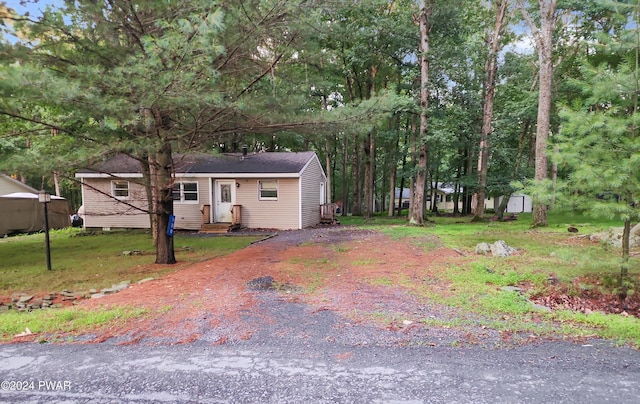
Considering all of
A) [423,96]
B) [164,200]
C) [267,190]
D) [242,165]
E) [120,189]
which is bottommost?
[164,200]

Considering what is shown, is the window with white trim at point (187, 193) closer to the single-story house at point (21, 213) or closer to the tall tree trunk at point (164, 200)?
the single-story house at point (21, 213)

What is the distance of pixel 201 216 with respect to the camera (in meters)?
14.9

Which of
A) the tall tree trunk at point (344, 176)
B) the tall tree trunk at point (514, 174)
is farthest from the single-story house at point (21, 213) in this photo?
the tall tree trunk at point (514, 174)

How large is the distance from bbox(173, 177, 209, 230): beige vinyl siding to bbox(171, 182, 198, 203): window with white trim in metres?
0.15

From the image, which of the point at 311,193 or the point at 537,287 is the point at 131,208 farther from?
the point at 537,287

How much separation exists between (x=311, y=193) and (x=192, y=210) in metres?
5.23

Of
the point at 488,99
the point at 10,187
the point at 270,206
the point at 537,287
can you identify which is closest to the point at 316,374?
the point at 537,287

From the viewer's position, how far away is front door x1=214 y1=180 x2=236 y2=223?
584 inches

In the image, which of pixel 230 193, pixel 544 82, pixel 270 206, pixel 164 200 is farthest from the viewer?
pixel 230 193

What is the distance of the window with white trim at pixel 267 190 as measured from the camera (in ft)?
47.9

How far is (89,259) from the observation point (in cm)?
912

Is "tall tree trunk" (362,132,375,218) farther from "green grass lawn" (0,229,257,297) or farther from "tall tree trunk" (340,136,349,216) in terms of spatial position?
"green grass lawn" (0,229,257,297)

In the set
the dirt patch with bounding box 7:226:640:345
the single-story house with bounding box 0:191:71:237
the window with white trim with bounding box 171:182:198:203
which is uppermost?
the window with white trim with bounding box 171:182:198:203

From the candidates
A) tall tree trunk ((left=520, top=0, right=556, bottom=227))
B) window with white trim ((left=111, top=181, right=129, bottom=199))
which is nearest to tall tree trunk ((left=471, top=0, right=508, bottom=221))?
tall tree trunk ((left=520, top=0, right=556, bottom=227))
